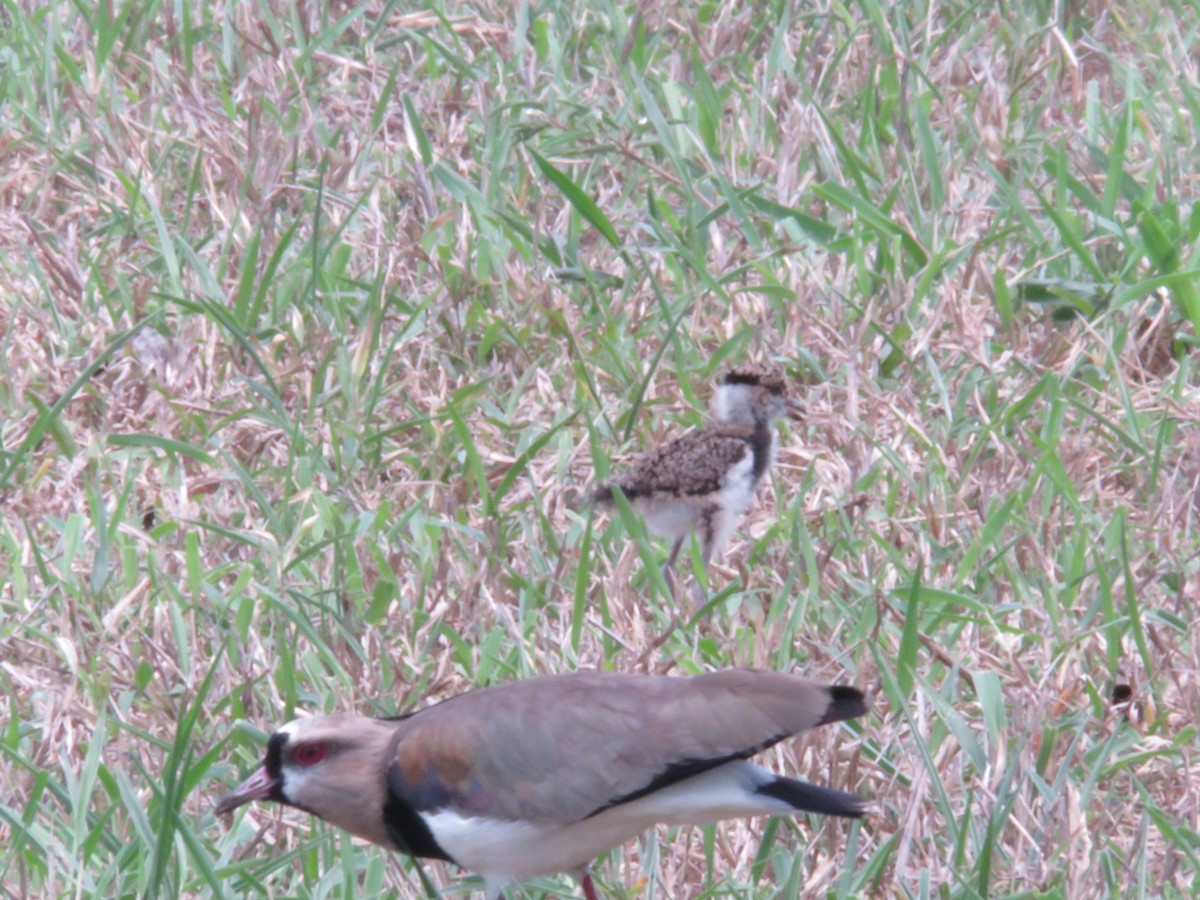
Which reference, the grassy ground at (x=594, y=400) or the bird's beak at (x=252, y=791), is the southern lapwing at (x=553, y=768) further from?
the grassy ground at (x=594, y=400)

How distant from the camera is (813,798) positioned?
4098 millimetres

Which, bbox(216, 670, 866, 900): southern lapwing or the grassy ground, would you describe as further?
the grassy ground

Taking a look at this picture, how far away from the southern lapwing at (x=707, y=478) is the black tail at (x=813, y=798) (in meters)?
1.66

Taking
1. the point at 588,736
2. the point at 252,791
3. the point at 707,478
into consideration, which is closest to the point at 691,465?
the point at 707,478

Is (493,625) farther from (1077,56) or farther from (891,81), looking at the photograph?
(1077,56)

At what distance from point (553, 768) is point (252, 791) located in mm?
654

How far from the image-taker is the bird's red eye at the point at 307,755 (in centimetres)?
436

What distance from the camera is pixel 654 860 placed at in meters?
4.54

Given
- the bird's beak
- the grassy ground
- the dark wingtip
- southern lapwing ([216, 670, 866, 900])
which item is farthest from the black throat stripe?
the bird's beak

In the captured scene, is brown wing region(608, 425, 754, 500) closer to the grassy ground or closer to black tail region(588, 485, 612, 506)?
black tail region(588, 485, 612, 506)

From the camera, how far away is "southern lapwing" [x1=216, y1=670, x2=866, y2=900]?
414cm

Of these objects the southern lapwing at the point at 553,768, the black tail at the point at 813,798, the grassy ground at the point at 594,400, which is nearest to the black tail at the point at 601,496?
the grassy ground at the point at 594,400

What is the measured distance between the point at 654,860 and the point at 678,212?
12.2ft

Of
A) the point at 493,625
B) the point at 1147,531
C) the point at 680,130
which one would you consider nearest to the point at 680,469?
the point at 493,625
